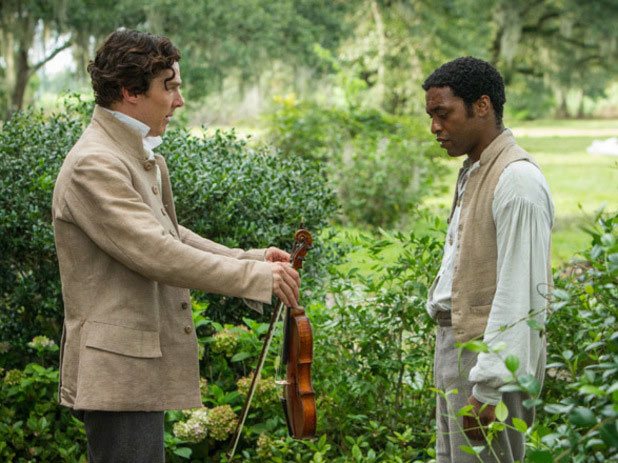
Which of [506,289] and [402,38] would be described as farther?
[402,38]

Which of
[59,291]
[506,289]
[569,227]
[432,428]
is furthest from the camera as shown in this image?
[569,227]

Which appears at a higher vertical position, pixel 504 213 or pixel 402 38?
pixel 402 38

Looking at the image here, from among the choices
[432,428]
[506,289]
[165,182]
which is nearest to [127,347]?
[165,182]

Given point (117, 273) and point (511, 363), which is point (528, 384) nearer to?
point (511, 363)

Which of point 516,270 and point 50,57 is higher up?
point 50,57

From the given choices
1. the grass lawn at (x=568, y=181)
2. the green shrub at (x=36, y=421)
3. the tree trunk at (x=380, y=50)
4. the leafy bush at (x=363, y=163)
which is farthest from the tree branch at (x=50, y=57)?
the green shrub at (x=36, y=421)

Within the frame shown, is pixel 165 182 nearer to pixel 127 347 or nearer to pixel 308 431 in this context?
pixel 127 347

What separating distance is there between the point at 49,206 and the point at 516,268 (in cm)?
285

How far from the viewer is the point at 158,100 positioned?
2834mm

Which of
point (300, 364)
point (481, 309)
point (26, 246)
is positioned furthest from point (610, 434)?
point (26, 246)

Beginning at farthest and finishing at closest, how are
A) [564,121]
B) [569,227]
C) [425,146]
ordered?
[564,121] → [569,227] → [425,146]

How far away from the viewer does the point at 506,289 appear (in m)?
2.62

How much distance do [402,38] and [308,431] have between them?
1876cm

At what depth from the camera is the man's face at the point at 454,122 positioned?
9.36ft
